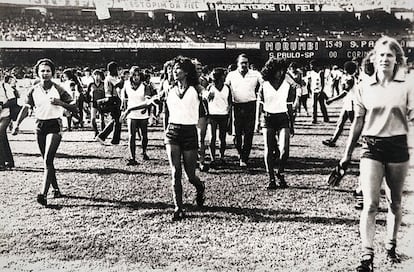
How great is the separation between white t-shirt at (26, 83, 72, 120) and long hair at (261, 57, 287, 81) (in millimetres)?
2078

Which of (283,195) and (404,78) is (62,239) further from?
(404,78)

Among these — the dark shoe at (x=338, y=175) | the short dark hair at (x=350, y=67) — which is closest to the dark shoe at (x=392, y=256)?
the dark shoe at (x=338, y=175)

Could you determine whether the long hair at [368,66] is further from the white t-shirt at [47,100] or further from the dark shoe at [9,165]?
the dark shoe at [9,165]

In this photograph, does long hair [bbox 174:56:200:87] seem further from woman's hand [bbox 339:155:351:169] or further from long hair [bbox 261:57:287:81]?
woman's hand [bbox 339:155:351:169]

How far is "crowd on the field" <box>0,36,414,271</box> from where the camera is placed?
3102 mm

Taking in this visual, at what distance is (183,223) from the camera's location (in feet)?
13.8

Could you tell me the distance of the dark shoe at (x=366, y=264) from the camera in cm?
304

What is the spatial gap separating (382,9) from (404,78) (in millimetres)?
778

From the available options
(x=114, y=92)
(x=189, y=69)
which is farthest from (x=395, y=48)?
(x=114, y=92)

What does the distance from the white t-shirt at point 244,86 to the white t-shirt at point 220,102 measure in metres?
0.13

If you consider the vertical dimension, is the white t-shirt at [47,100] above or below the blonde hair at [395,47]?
below

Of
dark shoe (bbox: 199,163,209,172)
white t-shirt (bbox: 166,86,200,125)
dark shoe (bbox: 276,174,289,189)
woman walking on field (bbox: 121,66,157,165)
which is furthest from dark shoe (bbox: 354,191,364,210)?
woman walking on field (bbox: 121,66,157,165)

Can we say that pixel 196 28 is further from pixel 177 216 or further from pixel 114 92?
pixel 114 92

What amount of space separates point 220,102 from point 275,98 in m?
1.46
